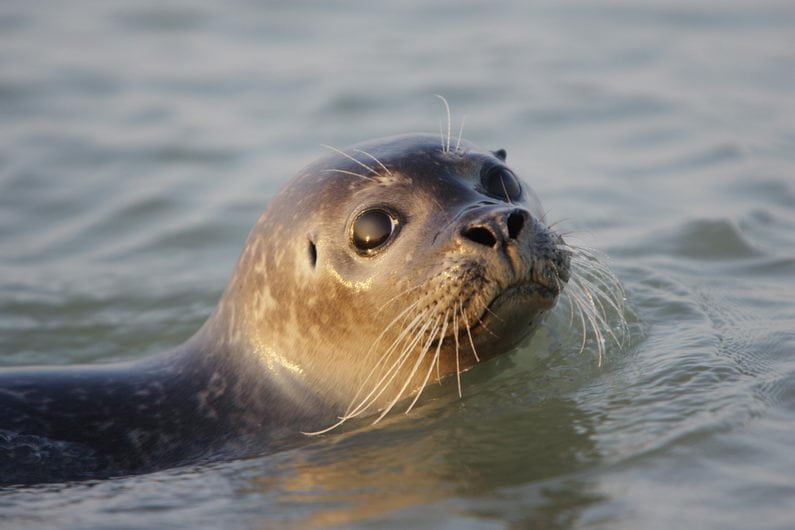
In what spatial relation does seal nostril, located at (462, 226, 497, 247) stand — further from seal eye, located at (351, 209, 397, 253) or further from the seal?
seal eye, located at (351, 209, 397, 253)

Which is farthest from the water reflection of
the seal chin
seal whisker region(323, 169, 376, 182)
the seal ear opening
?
→ seal whisker region(323, 169, 376, 182)

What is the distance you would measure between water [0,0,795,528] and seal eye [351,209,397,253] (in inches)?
29.6

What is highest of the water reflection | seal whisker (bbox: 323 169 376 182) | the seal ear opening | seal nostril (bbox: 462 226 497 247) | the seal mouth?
seal whisker (bbox: 323 169 376 182)

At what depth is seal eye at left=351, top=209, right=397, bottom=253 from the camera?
499 centimetres

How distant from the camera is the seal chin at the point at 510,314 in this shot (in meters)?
4.76

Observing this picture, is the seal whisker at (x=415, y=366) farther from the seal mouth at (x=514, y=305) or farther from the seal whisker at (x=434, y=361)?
the seal mouth at (x=514, y=305)

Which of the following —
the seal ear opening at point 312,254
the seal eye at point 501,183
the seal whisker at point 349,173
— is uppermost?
the seal whisker at point 349,173

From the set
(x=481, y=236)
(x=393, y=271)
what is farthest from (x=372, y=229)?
(x=481, y=236)

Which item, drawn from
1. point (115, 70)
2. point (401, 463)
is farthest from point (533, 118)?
point (401, 463)

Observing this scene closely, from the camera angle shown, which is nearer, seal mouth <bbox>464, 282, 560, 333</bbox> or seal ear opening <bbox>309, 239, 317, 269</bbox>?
seal mouth <bbox>464, 282, 560, 333</bbox>

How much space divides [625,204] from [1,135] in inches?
230

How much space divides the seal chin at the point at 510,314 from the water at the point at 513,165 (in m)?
0.39

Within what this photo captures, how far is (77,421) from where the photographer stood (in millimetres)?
5113

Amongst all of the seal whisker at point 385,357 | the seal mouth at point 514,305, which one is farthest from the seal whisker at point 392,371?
the seal mouth at point 514,305
